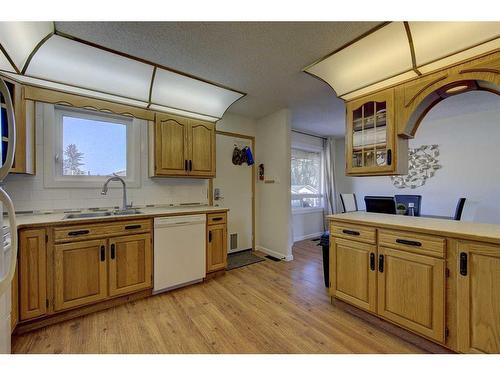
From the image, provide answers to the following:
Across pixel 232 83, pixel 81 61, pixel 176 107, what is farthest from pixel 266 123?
pixel 81 61

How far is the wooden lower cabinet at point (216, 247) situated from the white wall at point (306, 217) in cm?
220

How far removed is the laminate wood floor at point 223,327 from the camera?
153cm

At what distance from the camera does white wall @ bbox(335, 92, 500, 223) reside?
3398 mm

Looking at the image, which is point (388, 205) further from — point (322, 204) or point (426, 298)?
point (322, 204)

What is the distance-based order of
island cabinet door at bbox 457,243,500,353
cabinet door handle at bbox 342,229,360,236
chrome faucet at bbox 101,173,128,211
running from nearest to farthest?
island cabinet door at bbox 457,243,500,353 → cabinet door handle at bbox 342,229,360,236 → chrome faucet at bbox 101,173,128,211

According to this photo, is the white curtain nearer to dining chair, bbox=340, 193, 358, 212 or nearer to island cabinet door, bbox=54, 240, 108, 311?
dining chair, bbox=340, 193, 358, 212

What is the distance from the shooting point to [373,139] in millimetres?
2174

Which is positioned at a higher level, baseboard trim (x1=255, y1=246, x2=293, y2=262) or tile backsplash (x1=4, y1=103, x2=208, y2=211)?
tile backsplash (x1=4, y1=103, x2=208, y2=211)

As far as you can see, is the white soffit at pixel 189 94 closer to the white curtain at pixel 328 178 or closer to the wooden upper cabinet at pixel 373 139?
the wooden upper cabinet at pixel 373 139

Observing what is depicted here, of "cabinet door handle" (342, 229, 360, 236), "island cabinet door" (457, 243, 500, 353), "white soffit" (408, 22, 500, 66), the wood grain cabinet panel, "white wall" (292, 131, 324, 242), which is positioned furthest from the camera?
"white wall" (292, 131, 324, 242)

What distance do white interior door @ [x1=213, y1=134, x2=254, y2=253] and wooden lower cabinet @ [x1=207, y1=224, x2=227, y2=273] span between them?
85 cm

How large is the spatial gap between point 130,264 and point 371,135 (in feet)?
9.15

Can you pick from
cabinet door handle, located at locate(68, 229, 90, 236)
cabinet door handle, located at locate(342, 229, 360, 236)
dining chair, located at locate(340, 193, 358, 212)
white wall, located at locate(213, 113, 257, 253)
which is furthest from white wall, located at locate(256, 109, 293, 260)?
cabinet door handle, located at locate(68, 229, 90, 236)

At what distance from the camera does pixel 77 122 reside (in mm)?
2422
